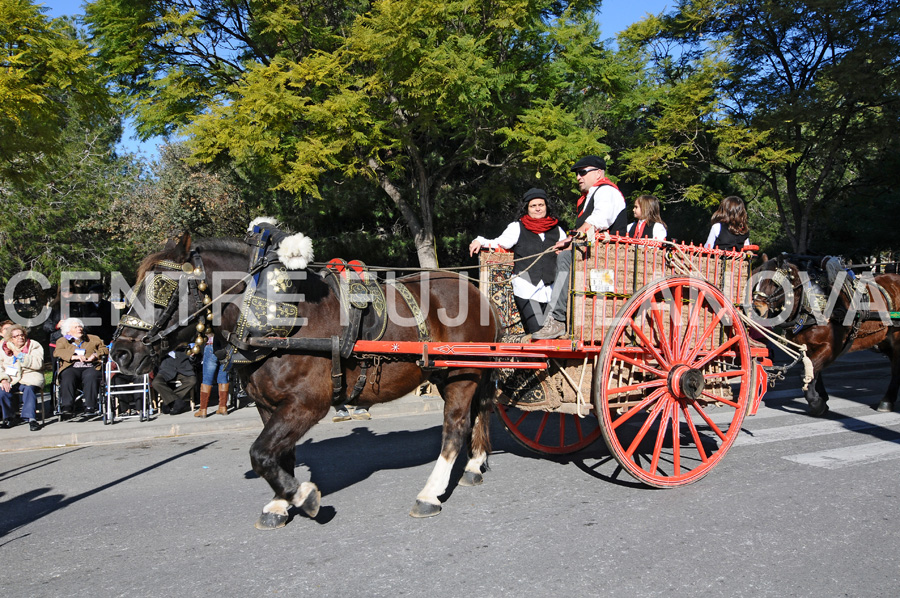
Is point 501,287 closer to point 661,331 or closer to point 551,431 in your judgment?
point 661,331

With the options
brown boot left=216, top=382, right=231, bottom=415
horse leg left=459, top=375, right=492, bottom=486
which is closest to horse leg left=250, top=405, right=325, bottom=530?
horse leg left=459, top=375, right=492, bottom=486

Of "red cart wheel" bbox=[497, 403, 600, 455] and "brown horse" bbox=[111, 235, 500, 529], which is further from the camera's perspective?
"red cart wheel" bbox=[497, 403, 600, 455]

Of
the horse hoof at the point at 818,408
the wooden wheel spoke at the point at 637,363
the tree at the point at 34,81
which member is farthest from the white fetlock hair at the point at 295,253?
the tree at the point at 34,81

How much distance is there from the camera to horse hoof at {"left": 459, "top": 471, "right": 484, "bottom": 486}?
5438mm

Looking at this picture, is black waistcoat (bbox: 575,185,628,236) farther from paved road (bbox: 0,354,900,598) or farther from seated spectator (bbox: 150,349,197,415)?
seated spectator (bbox: 150,349,197,415)

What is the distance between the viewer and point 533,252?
5695 mm

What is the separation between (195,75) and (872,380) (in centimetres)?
1371

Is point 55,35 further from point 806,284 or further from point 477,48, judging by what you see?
point 806,284

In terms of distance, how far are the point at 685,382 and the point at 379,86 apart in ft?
23.7

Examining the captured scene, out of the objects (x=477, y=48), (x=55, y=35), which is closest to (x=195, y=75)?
(x=55, y=35)

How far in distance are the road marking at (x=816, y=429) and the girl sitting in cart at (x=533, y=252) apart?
2.78 m

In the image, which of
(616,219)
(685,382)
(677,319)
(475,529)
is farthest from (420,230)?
(475,529)

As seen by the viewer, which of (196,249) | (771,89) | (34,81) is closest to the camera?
(196,249)

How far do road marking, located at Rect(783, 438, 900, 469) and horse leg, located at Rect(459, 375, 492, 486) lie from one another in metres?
2.88
